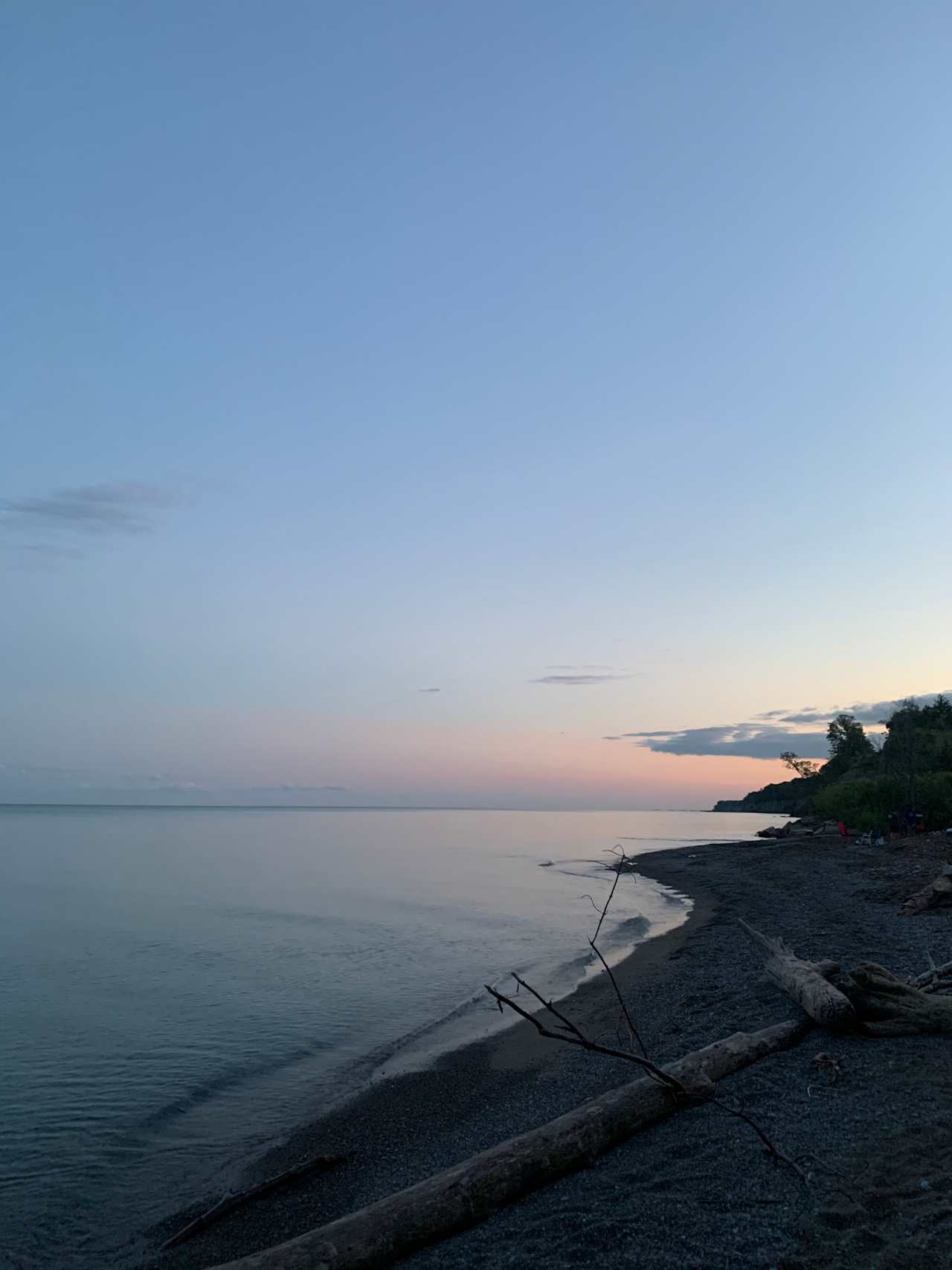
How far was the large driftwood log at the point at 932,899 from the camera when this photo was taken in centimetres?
1883

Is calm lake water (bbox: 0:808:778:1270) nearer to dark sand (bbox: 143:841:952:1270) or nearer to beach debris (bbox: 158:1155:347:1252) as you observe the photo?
beach debris (bbox: 158:1155:347:1252)

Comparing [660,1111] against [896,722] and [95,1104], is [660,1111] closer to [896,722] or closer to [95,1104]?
[95,1104]

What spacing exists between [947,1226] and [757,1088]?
307 centimetres

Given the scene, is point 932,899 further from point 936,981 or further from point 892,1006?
point 892,1006

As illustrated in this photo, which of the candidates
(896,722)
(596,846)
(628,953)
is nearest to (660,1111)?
(628,953)

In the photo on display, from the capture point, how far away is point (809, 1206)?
219 inches

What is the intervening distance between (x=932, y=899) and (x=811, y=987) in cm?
1149

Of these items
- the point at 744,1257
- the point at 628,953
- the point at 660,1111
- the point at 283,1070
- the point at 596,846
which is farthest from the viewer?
the point at 596,846

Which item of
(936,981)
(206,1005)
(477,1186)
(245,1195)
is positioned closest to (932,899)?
(936,981)

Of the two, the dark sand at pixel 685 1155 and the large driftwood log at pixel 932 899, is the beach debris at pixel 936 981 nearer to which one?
the dark sand at pixel 685 1155

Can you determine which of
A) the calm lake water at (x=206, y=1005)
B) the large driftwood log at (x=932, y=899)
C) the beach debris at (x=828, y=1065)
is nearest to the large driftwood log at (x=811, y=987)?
the beach debris at (x=828, y=1065)

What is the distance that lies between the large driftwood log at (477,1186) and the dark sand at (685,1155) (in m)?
0.15

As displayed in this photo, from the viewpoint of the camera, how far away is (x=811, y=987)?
10.1 metres

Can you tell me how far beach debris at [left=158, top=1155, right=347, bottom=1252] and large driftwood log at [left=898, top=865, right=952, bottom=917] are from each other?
16.2 meters
